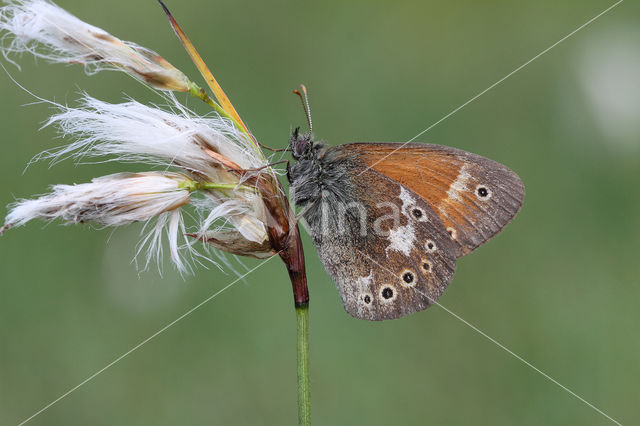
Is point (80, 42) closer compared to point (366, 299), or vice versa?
point (80, 42)

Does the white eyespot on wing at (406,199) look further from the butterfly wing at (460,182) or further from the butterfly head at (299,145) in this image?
the butterfly head at (299,145)

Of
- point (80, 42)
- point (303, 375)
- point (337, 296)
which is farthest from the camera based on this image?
point (337, 296)

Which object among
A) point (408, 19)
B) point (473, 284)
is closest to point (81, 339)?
point (473, 284)

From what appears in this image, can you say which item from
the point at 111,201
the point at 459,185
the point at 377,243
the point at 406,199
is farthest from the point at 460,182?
the point at 111,201

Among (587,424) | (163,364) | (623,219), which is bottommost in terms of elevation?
(587,424)

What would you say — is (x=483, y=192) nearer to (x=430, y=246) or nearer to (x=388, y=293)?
(x=430, y=246)

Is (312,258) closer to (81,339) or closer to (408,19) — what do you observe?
(81,339)
